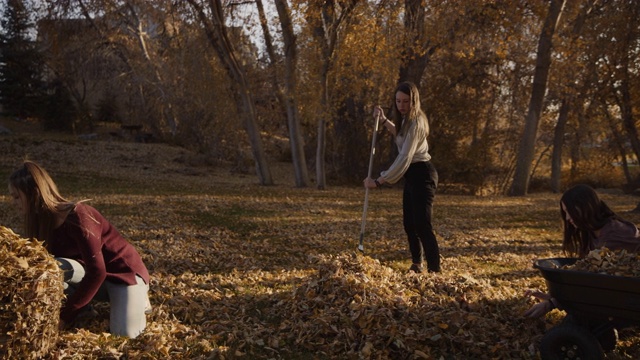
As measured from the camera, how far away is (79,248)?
11.8 feet

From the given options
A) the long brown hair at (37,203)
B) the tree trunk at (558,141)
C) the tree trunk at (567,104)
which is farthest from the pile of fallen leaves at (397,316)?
the tree trunk at (558,141)

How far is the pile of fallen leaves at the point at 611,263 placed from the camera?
3389 mm

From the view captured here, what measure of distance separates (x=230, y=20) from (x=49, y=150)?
8411mm

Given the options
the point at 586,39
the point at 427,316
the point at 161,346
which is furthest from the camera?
the point at 586,39

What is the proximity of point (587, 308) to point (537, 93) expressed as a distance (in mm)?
13363

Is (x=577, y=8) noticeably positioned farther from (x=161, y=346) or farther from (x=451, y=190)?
(x=161, y=346)

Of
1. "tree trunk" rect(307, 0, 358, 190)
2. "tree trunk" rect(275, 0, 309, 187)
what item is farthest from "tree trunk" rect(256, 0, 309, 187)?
"tree trunk" rect(307, 0, 358, 190)

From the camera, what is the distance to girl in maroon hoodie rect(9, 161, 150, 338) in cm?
355

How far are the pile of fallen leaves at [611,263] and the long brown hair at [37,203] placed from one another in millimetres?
3440

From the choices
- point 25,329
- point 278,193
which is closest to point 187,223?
point 278,193

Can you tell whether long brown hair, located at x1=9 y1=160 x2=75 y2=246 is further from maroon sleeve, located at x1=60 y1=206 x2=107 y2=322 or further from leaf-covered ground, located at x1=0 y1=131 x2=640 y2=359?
leaf-covered ground, located at x1=0 y1=131 x2=640 y2=359

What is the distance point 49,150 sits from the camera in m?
19.1

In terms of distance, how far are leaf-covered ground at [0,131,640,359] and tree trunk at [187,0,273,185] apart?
2809 mm

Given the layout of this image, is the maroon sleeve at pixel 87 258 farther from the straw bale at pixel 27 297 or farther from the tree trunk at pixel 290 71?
the tree trunk at pixel 290 71
